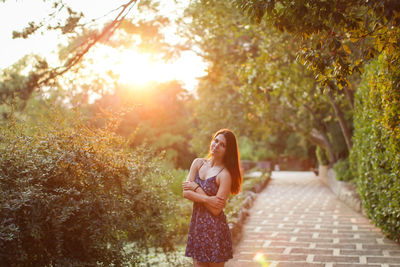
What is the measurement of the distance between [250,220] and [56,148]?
684 cm

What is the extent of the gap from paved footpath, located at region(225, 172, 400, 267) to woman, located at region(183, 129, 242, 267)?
2.62 metres

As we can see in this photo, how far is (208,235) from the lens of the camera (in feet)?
14.1

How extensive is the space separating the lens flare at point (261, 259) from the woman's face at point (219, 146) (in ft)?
9.63

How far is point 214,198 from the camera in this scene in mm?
4223

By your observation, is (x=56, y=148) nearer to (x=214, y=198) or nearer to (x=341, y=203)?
(x=214, y=198)

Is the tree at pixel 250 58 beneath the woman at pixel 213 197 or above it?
above

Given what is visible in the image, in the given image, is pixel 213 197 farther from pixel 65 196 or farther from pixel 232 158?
pixel 65 196

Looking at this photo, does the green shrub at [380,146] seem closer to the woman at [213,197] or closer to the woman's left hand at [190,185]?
the woman at [213,197]

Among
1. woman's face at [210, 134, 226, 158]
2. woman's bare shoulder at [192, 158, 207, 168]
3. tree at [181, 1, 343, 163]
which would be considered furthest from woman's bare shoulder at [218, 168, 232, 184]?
tree at [181, 1, 343, 163]

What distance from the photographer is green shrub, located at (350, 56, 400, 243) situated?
668cm

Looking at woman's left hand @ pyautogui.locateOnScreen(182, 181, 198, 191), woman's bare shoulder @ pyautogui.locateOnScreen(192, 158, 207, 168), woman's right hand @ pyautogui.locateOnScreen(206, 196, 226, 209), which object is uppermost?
woman's bare shoulder @ pyautogui.locateOnScreen(192, 158, 207, 168)

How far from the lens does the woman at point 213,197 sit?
4.26 meters

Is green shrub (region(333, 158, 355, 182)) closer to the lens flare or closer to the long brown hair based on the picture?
the lens flare

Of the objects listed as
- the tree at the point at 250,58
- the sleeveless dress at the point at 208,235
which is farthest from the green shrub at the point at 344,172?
the sleeveless dress at the point at 208,235
